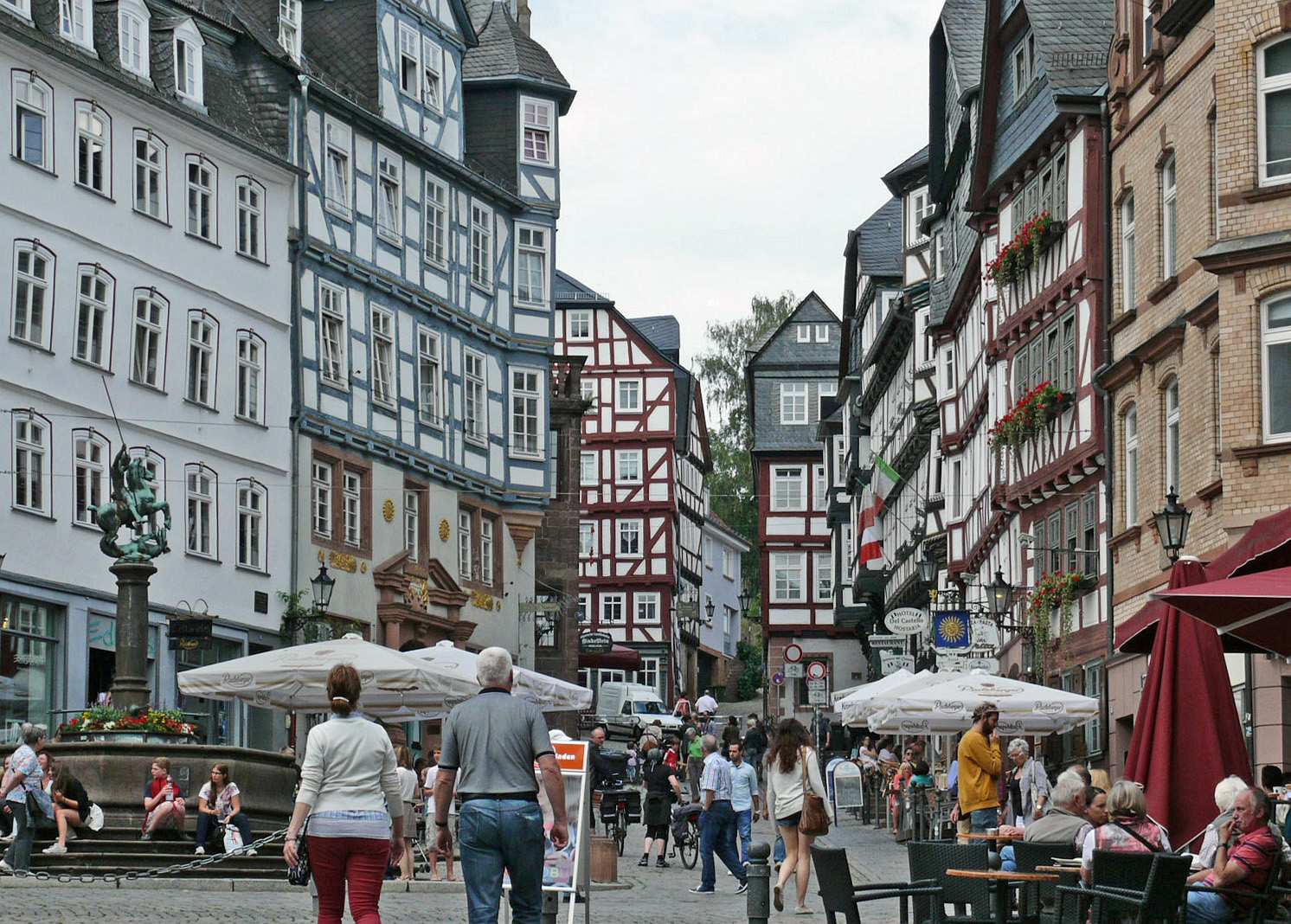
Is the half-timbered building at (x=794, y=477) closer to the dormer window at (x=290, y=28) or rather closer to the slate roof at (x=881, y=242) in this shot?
the slate roof at (x=881, y=242)

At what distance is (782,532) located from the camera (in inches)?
3415

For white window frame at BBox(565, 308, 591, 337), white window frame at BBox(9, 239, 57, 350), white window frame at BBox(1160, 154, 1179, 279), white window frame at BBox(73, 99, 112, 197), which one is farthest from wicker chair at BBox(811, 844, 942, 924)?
white window frame at BBox(565, 308, 591, 337)

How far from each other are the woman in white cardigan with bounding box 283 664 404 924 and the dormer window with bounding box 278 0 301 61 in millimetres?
33171

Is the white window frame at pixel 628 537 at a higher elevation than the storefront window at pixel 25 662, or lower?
higher

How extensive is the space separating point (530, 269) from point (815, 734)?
15.9m

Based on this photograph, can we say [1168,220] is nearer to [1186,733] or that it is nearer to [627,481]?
[1186,733]

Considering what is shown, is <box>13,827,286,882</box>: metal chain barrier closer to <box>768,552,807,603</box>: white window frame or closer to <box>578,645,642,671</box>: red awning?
<box>578,645,642,671</box>: red awning

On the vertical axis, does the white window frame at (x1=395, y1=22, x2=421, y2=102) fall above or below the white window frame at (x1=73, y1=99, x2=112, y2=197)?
above

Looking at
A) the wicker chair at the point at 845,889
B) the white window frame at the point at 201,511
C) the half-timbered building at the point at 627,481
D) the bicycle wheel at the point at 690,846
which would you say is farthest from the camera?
the half-timbered building at the point at 627,481

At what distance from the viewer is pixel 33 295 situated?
3441cm

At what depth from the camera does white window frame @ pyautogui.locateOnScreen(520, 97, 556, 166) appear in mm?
50656

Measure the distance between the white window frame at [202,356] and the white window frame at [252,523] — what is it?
1.74m

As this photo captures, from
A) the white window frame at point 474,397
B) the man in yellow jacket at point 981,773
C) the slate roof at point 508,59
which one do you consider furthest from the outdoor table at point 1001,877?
the slate roof at point 508,59

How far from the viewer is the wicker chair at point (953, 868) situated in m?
13.6
